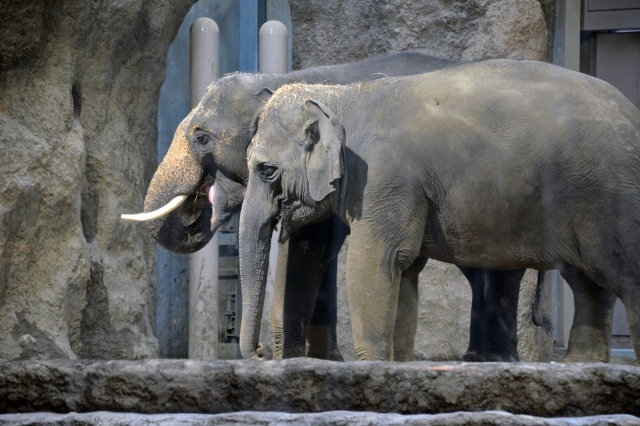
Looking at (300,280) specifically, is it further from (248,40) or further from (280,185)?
(248,40)

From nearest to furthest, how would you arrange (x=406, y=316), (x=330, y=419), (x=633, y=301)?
(x=330, y=419)
(x=633, y=301)
(x=406, y=316)

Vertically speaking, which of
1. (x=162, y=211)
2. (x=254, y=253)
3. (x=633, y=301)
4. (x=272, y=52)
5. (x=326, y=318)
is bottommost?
(x=326, y=318)

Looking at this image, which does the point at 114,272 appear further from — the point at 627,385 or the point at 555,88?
the point at 627,385

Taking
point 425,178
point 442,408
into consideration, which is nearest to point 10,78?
point 425,178

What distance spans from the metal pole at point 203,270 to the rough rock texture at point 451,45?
0.50m

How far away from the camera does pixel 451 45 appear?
5.30 metres

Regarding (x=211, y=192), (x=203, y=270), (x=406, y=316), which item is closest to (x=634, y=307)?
(x=406, y=316)

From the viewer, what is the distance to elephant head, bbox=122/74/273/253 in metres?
4.42

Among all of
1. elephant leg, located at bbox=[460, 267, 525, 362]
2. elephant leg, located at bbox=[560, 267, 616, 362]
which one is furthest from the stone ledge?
elephant leg, located at bbox=[460, 267, 525, 362]

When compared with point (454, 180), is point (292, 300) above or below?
below

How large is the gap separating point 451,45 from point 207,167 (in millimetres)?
1252

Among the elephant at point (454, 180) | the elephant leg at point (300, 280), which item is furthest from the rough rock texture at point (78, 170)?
the elephant at point (454, 180)

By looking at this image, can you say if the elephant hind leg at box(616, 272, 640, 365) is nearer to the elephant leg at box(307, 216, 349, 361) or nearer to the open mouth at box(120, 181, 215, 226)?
the elephant leg at box(307, 216, 349, 361)

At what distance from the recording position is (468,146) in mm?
3955
